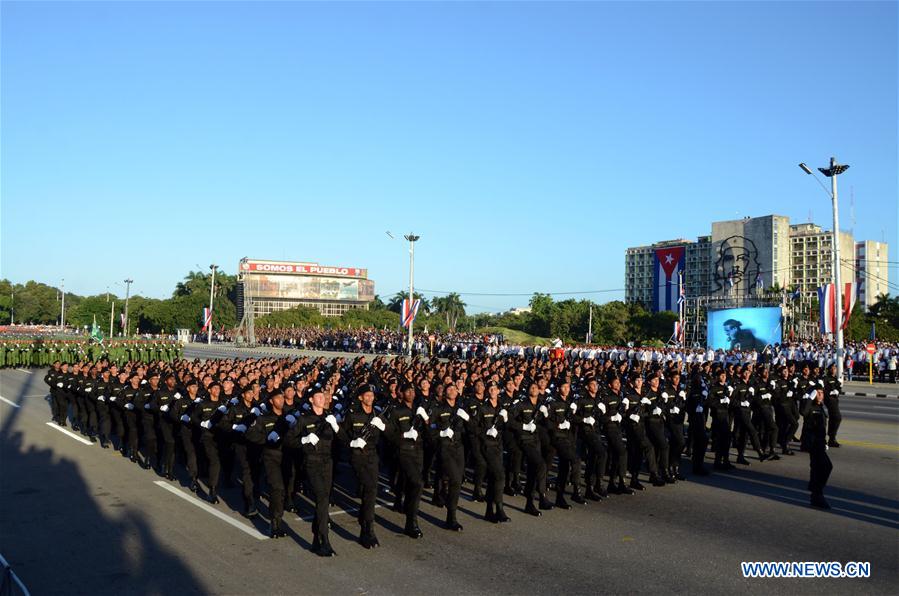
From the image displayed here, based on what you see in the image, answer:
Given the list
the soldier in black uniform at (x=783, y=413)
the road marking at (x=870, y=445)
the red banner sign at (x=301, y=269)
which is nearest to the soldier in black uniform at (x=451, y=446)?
the soldier in black uniform at (x=783, y=413)

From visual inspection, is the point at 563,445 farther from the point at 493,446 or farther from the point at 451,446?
the point at 451,446

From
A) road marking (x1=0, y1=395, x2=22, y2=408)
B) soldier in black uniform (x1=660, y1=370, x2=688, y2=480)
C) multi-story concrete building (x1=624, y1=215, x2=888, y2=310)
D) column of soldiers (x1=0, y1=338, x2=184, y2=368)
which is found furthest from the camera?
multi-story concrete building (x1=624, y1=215, x2=888, y2=310)

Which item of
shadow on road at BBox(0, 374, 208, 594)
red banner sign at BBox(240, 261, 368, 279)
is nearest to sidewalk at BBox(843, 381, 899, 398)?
shadow on road at BBox(0, 374, 208, 594)

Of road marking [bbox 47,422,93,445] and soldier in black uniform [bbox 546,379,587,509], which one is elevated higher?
soldier in black uniform [bbox 546,379,587,509]

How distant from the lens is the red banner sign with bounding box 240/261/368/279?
139m

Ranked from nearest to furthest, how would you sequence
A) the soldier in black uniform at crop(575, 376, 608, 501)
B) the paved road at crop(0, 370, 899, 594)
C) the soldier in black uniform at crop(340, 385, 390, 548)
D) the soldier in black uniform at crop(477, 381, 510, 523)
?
the paved road at crop(0, 370, 899, 594)
the soldier in black uniform at crop(340, 385, 390, 548)
the soldier in black uniform at crop(477, 381, 510, 523)
the soldier in black uniform at crop(575, 376, 608, 501)

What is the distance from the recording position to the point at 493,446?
992 cm

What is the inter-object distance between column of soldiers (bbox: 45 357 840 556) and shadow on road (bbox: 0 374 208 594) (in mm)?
1435

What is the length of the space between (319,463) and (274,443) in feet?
2.94

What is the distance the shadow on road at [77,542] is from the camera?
733cm

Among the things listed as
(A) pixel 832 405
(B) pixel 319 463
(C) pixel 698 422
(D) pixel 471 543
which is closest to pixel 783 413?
(A) pixel 832 405

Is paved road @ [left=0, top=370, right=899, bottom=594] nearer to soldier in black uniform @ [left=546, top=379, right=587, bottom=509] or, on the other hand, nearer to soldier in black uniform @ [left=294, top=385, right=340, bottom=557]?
soldier in black uniform @ [left=294, top=385, right=340, bottom=557]

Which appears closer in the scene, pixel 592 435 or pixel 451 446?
pixel 451 446

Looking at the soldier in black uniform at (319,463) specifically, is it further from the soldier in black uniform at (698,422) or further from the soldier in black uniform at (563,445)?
the soldier in black uniform at (698,422)
